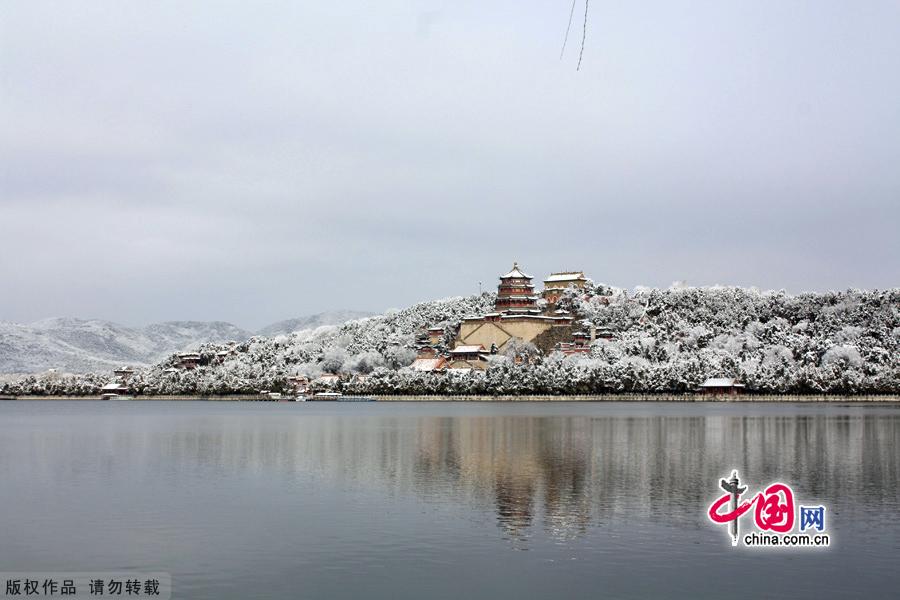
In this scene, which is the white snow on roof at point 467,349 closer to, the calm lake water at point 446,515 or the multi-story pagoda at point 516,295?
the multi-story pagoda at point 516,295

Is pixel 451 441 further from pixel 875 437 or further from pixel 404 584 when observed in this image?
pixel 404 584

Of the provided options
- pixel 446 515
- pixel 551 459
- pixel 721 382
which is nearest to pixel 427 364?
pixel 721 382

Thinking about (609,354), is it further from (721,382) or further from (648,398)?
(721,382)

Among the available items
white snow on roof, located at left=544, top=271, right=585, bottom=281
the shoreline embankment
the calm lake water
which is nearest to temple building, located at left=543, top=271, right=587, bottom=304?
white snow on roof, located at left=544, top=271, right=585, bottom=281

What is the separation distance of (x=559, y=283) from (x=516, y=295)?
36.4ft

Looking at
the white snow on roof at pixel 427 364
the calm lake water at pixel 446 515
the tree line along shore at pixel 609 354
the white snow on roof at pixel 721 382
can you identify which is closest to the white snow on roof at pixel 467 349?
the tree line along shore at pixel 609 354

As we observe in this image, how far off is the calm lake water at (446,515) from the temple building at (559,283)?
319ft

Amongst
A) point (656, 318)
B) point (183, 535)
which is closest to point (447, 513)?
point (183, 535)

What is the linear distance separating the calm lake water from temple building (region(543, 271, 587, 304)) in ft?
319

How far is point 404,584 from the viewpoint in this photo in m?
20.6

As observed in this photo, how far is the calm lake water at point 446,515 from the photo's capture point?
21.1 metres

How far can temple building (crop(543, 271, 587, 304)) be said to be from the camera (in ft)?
495

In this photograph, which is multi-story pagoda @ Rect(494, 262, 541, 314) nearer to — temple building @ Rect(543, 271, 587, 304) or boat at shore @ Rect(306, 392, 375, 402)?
temple building @ Rect(543, 271, 587, 304)

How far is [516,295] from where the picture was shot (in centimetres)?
14388
